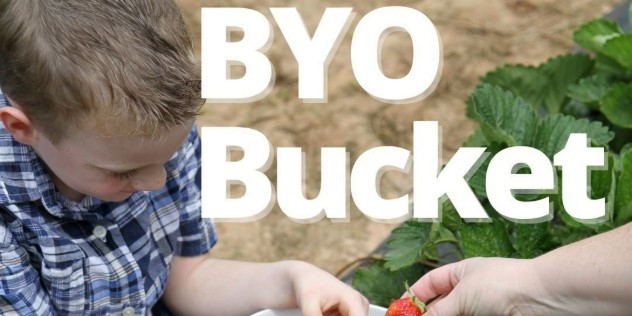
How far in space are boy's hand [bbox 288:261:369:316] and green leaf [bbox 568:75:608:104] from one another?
0.76 metres

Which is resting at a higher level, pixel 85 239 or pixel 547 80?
pixel 547 80

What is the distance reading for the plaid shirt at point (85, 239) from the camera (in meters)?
1.41

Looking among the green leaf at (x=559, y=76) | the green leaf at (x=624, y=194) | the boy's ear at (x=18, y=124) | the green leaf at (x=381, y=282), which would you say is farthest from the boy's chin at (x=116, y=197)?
the green leaf at (x=559, y=76)

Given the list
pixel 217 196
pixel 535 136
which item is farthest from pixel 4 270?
pixel 535 136

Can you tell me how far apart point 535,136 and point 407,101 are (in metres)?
1.05

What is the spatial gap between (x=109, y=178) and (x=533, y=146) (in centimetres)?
80

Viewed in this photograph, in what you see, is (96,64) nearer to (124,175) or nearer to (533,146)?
(124,175)

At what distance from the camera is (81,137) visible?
4.28ft

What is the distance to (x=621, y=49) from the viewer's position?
2.03 metres

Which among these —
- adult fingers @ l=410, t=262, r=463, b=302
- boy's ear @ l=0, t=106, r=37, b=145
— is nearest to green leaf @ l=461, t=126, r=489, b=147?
adult fingers @ l=410, t=262, r=463, b=302

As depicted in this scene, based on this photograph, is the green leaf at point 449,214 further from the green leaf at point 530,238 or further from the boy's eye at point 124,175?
the boy's eye at point 124,175

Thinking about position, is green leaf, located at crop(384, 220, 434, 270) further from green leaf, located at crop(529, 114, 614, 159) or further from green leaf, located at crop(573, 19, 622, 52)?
green leaf, located at crop(573, 19, 622, 52)

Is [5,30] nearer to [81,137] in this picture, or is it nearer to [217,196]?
[81,137]

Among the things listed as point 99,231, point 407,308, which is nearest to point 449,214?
point 407,308
